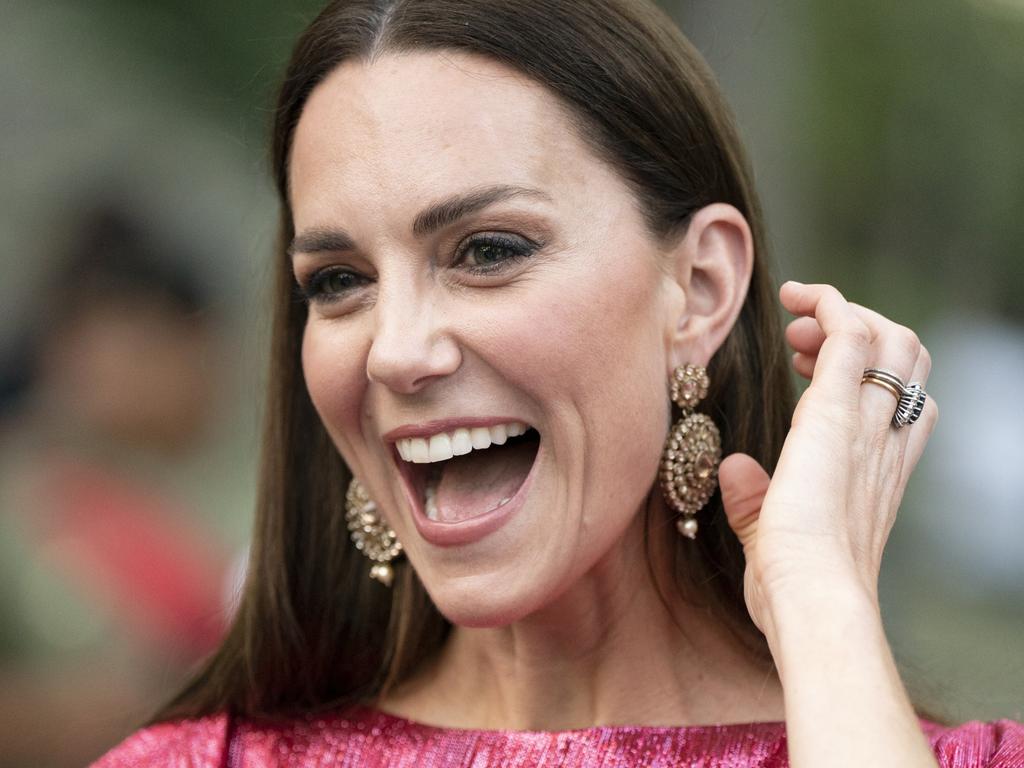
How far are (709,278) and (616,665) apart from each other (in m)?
0.68

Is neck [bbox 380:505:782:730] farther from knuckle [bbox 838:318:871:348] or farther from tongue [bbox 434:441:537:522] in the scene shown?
knuckle [bbox 838:318:871:348]

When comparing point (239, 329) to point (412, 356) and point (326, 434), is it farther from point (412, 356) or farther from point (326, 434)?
point (412, 356)

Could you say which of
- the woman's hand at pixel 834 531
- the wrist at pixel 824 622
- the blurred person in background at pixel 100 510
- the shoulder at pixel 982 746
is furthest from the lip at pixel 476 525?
the blurred person in background at pixel 100 510

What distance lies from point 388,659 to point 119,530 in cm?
178

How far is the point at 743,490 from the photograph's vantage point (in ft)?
7.89

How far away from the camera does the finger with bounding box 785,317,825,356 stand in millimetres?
2330

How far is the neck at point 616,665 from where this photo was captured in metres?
2.45

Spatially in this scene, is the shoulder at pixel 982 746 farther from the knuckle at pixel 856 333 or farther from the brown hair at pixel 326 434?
the knuckle at pixel 856 333

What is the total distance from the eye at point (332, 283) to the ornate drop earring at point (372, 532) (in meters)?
0.40

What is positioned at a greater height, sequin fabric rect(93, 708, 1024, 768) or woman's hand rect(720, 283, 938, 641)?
woman's hand rect(720, 283, 938, 641)

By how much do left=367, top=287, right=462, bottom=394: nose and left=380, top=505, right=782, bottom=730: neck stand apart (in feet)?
1.68

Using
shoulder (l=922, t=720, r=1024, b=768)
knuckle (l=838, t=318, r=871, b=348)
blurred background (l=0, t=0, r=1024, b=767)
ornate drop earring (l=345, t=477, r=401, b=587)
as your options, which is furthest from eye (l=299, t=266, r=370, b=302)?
blurred background (l=0, t=0, r=1024, b=767)

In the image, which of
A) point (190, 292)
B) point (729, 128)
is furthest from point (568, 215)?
point (190, 292)

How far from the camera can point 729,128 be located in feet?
8.52
